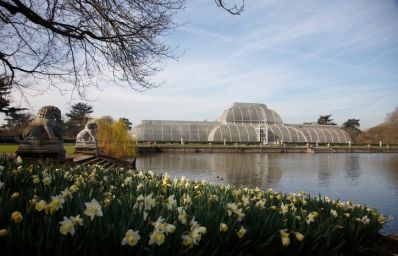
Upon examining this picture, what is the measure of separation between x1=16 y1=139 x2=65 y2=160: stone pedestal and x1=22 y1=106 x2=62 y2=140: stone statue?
0.24 m

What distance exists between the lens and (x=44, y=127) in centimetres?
1486

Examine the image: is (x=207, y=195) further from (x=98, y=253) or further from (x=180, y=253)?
(x=98, y=253)

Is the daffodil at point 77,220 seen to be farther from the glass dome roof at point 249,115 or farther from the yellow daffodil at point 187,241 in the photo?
the glass dome roof at point 249,115

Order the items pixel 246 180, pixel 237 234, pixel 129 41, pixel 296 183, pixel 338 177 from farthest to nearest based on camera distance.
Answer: pixel 338 177, pixel 246 180, pixel 296 183, pixel 129 41, pixel 237 234

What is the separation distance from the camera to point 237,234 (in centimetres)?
314

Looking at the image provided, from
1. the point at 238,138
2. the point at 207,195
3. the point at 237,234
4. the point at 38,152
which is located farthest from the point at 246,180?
the point at 238,138

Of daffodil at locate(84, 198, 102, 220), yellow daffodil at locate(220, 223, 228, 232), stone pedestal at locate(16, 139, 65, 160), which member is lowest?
yellow daffodil at locate(220, 223, 228, 232)

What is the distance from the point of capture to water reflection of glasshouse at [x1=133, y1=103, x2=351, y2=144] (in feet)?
217

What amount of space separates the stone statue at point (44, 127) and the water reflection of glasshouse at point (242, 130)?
47.5 m

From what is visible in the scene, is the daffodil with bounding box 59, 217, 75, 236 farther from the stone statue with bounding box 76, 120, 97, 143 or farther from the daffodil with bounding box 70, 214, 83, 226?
the stone statue with bounding box 76, 120, 97, 143

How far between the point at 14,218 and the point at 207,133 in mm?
66825

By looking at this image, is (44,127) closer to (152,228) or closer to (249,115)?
(152,228)

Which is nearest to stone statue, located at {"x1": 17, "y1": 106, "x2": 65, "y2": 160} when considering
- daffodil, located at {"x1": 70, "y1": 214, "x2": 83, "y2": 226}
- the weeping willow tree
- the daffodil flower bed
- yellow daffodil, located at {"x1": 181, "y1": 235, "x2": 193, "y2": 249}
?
the daffodil flower bed

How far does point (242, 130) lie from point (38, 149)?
190 ft
